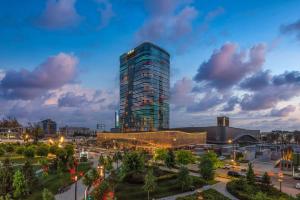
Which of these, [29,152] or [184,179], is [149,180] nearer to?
[184,179]

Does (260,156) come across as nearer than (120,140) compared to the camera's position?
Yes

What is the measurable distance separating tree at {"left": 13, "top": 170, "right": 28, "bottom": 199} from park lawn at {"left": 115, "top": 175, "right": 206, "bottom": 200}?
15.4 meters

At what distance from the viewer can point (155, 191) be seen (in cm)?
5491

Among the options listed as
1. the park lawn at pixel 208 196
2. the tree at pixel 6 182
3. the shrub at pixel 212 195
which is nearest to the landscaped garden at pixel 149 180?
the shrub at pixel 212 195

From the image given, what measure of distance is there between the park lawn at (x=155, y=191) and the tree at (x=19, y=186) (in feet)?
50.4

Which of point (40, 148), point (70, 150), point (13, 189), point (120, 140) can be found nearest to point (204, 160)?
point (13, 189)

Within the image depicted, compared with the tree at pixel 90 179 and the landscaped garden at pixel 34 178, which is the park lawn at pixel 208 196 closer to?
the tree at pixel 90 179

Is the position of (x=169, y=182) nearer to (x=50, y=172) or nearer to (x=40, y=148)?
(x=50, y=172)

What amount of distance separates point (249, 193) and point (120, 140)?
147m

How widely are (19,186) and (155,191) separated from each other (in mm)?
23240

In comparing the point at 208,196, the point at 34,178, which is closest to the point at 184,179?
the point at 208,196

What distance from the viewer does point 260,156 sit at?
405ft

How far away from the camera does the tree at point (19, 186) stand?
4684 cm

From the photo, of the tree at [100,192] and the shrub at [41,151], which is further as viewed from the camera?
the shrub at [41,151]
